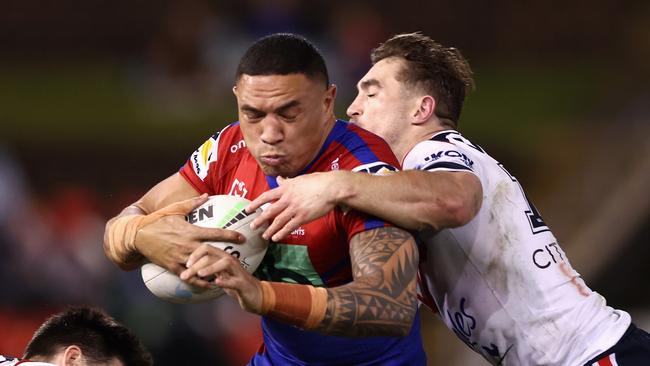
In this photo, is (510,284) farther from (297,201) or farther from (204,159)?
(204,159)

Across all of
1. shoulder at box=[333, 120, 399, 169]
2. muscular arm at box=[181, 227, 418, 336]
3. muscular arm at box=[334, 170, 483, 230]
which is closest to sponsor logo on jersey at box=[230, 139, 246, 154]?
shoulder at box=[333, 120, 399, 169]

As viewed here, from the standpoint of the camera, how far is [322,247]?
442 centimetres

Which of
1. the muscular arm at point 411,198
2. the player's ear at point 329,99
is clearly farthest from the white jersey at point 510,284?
the player's ear at point 329,99

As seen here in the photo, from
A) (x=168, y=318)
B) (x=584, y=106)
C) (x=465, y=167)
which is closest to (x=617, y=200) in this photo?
(x=584, y=106)

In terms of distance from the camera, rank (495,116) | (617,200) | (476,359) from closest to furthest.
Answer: (476,359) < (617,200) < (495,116)

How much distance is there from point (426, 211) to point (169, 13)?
26.3 ft

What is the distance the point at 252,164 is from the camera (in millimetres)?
4715

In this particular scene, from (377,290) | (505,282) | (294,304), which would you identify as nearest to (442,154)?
(505,282)

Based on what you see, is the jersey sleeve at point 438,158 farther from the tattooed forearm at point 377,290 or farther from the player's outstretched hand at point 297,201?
the player's outstretched hand at point 297,201

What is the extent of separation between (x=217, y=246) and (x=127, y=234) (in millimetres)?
438

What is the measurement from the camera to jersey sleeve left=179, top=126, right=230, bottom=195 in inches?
194

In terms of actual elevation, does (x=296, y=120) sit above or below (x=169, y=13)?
above

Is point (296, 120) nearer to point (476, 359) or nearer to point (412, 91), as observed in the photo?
point (412, 91)

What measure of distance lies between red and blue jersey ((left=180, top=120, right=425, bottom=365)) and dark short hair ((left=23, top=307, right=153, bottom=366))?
80 centimetres
